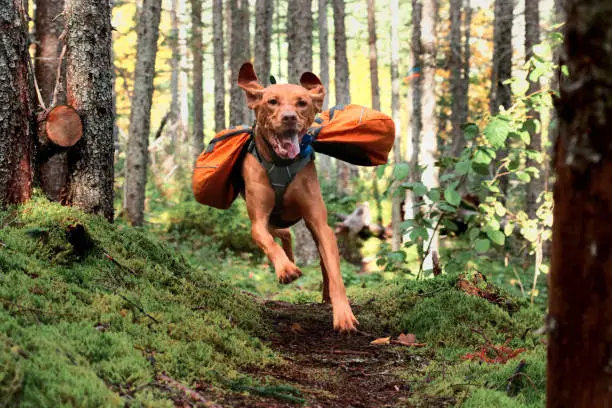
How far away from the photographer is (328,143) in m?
5.50

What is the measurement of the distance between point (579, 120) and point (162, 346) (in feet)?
8.31

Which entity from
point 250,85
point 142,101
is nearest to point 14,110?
point 250,85

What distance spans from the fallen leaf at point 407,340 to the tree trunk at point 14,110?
322 centimetres

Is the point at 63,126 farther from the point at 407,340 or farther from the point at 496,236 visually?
the point at 496,236

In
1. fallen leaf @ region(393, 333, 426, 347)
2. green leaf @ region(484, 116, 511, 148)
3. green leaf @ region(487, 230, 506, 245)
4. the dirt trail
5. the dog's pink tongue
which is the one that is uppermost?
green leaf @ region(484, 116, 511, 148)

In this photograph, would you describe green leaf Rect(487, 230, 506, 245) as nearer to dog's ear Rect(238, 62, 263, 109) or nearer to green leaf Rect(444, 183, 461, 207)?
green leaf Rect(444, 183, 461, 207)

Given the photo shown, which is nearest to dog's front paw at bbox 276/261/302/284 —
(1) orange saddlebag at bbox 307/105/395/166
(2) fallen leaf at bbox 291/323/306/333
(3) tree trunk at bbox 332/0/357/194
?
(2) fallen leaf at bbox 291/323/306/333

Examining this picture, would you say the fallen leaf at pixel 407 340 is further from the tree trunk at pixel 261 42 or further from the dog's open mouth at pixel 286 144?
the tree trunk at pixel 261 42

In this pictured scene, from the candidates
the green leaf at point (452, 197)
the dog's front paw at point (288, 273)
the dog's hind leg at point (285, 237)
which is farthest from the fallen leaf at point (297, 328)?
the green leaf at point (452, 197)

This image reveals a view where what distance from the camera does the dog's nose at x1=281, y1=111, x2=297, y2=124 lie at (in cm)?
474

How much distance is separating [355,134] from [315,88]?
0.58m

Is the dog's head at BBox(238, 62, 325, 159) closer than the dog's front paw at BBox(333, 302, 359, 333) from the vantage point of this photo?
No

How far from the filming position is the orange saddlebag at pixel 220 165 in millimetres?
5367

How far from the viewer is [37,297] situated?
3270 millimetres
